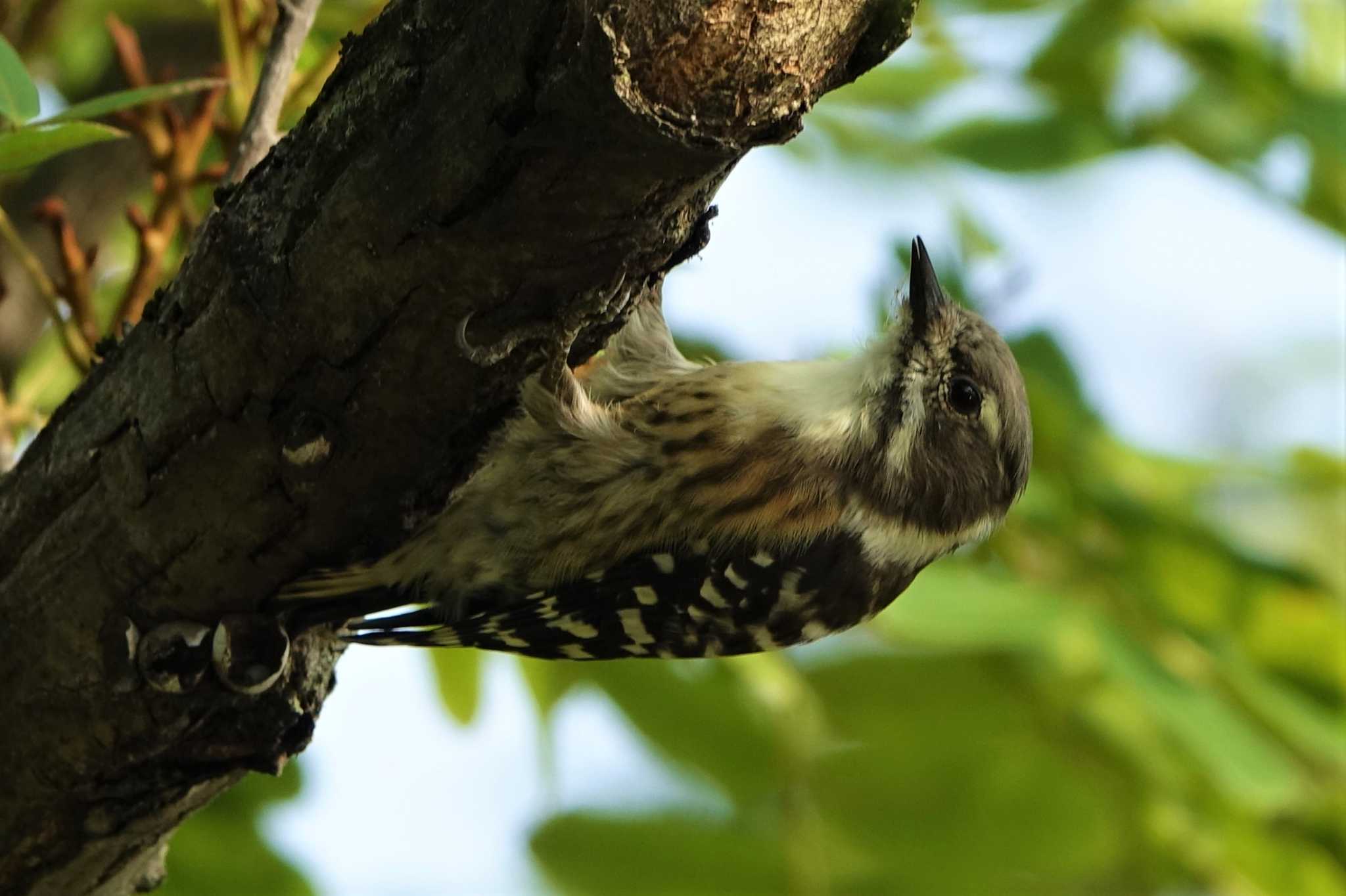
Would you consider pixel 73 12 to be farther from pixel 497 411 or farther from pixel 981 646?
pixel 981 646

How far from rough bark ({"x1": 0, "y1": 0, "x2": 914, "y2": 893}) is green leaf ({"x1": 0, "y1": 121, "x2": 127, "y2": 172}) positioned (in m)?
0.22

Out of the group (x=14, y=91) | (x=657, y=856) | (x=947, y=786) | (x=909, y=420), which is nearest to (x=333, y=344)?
(x=14, y=91)

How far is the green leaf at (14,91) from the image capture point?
2.29 meters

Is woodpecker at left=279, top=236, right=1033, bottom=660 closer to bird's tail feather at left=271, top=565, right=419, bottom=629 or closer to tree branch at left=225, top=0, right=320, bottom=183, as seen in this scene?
bird's tail feather at left=271, top=565, right=419, bottom=629

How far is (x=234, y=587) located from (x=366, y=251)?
72 cm

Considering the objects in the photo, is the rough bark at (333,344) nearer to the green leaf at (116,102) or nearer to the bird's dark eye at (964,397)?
the green leaf at (116,102)

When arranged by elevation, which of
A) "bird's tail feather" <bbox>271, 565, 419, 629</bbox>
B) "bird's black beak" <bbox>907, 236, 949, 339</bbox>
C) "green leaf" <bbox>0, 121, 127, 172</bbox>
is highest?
"green leaf" <bbox>0, 121, 127, 172</bbox>

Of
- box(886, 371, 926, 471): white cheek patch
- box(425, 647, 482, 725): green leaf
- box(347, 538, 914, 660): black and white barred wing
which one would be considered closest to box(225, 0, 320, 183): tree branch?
box(347, 538, 914, 660): black and white barred wing

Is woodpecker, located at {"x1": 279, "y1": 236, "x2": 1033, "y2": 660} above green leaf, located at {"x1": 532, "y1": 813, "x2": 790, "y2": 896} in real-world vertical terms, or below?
above

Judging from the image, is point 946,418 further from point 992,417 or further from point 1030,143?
point 1030,143

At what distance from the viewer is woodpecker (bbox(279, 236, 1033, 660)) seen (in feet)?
10.8

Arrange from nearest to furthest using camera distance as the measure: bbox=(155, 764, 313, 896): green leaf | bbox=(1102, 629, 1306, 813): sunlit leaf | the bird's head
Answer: bbox=(1102, 629, 1306, 813): sunlit leaf < bbox=(155, 764, 313, 896): green leaf < the bird's head

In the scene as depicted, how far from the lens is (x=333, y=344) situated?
216 cm

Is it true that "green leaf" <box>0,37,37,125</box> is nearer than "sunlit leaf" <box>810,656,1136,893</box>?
Yes
